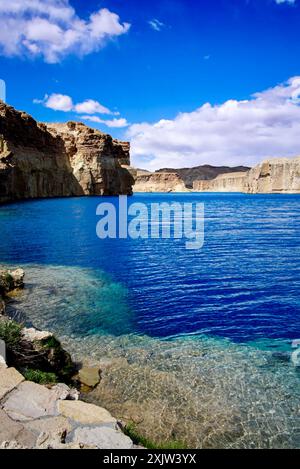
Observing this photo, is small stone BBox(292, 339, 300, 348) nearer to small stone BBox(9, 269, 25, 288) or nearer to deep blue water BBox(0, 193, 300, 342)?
deep blue water BBox(0, 193, 300, 342)

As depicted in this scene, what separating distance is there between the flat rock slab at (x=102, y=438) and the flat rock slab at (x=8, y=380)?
1709 mm

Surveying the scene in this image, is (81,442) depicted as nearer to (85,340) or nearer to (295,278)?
(85,340)

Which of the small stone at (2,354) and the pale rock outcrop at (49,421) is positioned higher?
the small stone at (2,354)

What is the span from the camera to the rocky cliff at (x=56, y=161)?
82062mm

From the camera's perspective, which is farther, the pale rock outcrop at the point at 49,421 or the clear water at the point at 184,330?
the clear water at the point at 184,330

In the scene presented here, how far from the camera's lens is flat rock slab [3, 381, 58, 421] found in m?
5.57

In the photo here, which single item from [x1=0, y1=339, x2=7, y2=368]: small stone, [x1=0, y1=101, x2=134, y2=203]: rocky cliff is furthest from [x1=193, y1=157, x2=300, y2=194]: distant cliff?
[x1=0, y1=339, x2=7, y2=368]: small stone

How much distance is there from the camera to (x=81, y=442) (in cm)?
496

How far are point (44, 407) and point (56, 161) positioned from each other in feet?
359

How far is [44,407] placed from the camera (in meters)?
5.87

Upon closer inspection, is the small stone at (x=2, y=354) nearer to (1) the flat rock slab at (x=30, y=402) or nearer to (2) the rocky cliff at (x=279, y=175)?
(1) the flat rock slab at (x=30, y=402)

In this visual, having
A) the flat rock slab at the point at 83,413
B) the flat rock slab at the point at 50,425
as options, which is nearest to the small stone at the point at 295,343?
the flat rock slab at the point at 83,413

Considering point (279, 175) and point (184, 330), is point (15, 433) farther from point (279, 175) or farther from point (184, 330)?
point (279, 175)
